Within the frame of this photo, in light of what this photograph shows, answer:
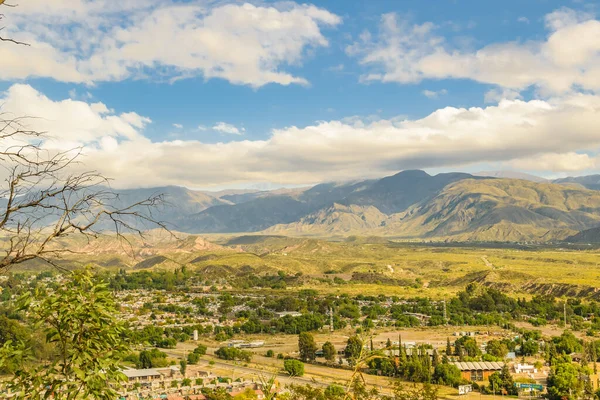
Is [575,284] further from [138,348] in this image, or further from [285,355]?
[138,348]

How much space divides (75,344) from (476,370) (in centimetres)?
6447

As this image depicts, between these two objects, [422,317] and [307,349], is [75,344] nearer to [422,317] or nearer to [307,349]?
[307,349]

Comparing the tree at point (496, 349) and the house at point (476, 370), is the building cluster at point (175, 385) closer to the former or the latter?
the house at point (476, 370)

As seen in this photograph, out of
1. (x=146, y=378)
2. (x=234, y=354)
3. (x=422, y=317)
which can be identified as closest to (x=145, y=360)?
(x=146, y=378)

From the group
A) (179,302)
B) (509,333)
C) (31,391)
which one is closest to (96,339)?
(31,391)

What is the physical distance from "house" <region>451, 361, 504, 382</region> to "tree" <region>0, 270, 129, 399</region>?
6237cm

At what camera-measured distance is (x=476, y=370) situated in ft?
209

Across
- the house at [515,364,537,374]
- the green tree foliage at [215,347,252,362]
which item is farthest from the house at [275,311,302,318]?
the house at [515,364,537,374]

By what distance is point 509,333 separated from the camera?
305ft

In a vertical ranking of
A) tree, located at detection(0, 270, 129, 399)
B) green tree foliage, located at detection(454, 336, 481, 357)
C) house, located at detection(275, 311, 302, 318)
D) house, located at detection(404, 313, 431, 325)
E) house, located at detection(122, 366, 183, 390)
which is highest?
tree, located at detection(0, 270, 129, 399)

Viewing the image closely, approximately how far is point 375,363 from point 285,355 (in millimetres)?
14994

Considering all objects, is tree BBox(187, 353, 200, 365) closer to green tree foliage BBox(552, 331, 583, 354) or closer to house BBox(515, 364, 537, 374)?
house BBox(515, 364, 537, 374)

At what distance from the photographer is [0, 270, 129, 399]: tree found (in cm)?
695

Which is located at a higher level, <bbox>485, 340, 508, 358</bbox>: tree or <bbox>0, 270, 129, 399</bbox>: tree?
<bbox>0, 270, 129, 399</bbox>: tree
